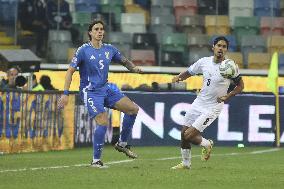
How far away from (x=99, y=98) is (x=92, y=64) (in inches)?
19.2

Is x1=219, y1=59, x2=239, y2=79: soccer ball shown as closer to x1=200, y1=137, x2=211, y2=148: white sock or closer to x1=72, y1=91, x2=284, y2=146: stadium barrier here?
x1=200, y1=137, x2=211, y2=148: white sock

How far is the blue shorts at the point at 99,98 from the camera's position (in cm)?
1415

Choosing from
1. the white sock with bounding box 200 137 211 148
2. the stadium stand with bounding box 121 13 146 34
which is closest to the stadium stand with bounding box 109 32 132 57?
the stadium stand with bounding box 121 13 146 34

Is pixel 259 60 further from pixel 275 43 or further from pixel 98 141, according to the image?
pixel 98 141

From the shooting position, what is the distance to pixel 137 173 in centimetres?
1266

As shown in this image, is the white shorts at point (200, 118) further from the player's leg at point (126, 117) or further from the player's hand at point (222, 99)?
the player's leg at point (126, 117)

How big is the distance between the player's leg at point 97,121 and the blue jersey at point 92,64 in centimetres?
16

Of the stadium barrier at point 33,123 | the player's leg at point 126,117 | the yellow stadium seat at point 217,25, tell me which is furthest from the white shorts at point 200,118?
the yellow stadium seat at point 217,25

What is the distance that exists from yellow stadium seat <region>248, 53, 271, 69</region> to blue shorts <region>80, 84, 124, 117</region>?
502 inches

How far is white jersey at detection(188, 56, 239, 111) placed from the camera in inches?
565

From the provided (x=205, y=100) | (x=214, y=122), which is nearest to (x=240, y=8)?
(x=214, y=122)

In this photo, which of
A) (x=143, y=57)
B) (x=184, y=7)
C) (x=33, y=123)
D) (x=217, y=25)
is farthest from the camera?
(x=184, y=7)

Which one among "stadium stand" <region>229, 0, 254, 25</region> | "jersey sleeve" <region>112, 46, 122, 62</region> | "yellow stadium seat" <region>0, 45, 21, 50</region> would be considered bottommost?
"yellow stadium seat" <region>0, 45, 21, 50</region>

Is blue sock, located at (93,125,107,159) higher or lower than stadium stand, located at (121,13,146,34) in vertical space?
lower
